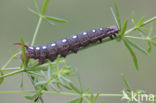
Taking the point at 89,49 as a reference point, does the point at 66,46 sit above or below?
below

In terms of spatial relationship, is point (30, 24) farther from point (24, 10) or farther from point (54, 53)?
point (54, 53)

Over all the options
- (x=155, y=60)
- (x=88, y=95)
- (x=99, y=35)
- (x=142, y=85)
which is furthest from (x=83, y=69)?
(x=88, y=95)

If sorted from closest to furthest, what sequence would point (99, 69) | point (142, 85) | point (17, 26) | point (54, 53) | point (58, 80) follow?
point (58, 80), point (54, 53), point (142, 85), point (99, 69), point (17, 26)

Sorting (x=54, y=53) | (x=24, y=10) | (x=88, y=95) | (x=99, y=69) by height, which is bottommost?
(x=88, y=95)

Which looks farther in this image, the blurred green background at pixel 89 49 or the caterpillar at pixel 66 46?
the blurred green background at pixel 89 49

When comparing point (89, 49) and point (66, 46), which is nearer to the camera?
point (66, 46)

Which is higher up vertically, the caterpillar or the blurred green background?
the blurred green background

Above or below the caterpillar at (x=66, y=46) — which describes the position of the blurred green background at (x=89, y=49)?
above

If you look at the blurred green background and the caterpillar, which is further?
the blurred green background
